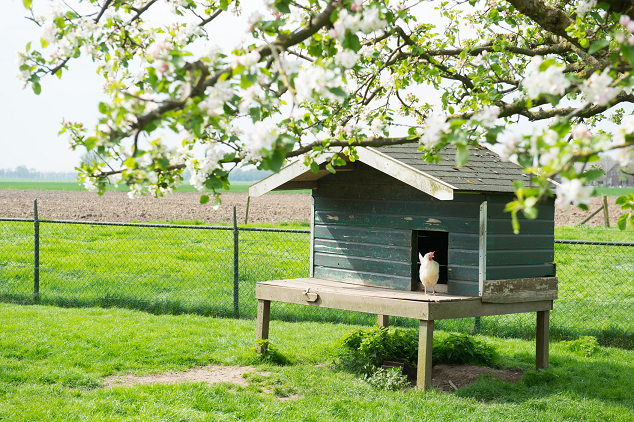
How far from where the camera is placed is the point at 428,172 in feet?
17.0

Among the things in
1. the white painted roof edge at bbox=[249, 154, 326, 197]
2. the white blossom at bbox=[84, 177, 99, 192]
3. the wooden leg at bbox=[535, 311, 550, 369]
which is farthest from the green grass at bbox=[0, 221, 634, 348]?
the white blossom at bbox=[84, 177, 99, 192]

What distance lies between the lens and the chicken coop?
204 inches

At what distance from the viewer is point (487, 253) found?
5215 millimetres

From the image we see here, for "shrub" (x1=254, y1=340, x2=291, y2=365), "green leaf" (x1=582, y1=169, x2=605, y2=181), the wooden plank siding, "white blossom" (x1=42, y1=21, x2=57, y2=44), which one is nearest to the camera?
"green leaf" (x1=582, y1=169, x2=605, y2=181)

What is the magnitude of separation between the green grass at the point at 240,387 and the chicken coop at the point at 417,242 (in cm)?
53

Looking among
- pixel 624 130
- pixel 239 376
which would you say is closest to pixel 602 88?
pixel 624 130

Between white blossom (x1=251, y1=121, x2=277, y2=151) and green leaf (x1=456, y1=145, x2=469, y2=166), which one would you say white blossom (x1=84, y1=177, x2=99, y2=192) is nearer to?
white blossom (x1=251, y1=121, x2=277, y2=151)

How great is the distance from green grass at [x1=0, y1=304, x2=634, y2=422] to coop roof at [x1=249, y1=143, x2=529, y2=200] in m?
1.80

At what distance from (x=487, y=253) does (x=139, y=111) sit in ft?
12.4

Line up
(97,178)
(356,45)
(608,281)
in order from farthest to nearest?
(608,281) → (97,178) → (356,45)

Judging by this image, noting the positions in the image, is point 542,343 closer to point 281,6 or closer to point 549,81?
point 549,81

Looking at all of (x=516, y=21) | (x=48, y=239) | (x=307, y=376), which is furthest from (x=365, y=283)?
(x=48, y=239)

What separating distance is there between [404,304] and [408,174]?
1182 millimetres

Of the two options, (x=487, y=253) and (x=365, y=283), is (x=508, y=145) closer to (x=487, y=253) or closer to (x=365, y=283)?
(x=487, y=253)
